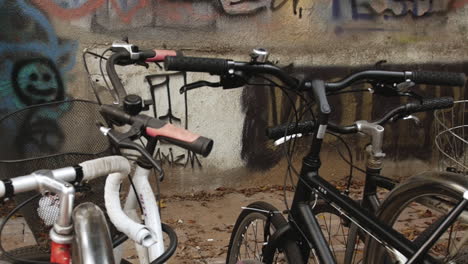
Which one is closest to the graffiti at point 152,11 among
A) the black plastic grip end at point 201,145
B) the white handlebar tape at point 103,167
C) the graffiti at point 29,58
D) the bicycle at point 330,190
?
the graffiti at point 29,58

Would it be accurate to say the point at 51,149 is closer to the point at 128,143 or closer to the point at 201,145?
the point at 128,143

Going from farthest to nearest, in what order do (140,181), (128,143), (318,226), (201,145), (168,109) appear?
(168,109)
(318,226)
(140,181)
(128,143)
(201,145)

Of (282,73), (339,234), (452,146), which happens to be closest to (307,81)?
(282,73)

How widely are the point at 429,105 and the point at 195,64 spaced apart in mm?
1239

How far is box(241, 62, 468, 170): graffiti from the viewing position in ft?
16.8

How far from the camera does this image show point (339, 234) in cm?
375

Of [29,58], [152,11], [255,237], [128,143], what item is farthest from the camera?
[152,11]

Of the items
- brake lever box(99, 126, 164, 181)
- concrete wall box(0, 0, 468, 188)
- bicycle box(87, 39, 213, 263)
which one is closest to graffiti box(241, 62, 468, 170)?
concrete wall box(0, 0, 468, 188)

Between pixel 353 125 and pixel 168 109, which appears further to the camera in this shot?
pixel 168 109

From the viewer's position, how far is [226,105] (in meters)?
5.03

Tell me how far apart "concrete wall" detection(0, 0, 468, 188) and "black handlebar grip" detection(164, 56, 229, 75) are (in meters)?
2.54

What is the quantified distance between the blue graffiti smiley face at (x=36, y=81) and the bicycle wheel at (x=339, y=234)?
2.53 meters

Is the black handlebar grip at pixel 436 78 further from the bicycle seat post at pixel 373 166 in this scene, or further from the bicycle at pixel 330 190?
the bicycle seat post at pixel 373 166

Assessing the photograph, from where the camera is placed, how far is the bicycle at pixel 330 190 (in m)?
2.11
